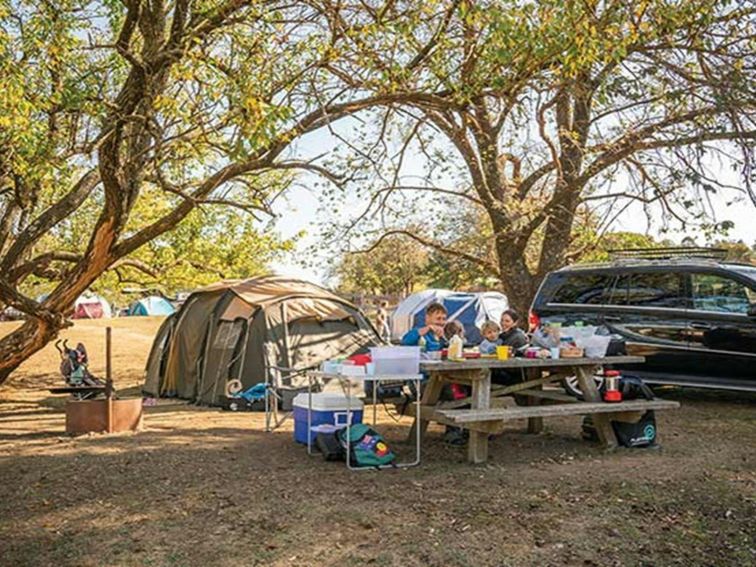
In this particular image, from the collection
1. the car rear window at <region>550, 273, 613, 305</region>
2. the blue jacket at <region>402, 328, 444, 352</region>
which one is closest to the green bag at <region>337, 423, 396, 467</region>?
the blue jacket at <region>402, 328, 444, 352</region>

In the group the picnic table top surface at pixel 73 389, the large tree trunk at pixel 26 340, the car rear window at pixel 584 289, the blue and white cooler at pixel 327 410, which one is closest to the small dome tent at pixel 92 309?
the large tree trunk at pixel 26 340

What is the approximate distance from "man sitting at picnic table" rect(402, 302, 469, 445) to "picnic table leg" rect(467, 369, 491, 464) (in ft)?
2.42

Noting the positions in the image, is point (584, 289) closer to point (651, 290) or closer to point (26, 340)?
point (651, 290)

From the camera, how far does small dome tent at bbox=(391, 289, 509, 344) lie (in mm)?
18891

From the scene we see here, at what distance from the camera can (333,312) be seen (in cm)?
1069

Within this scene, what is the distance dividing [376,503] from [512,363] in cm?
186

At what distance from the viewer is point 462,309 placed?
1902 cm

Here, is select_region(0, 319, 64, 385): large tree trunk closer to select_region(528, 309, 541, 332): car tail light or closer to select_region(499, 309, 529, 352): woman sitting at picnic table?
select_region(499, 309, 529, 352): woman sitting at picnic table

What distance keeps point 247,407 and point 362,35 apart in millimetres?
5302

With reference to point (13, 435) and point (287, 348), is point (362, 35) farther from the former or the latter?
point (13, 435)

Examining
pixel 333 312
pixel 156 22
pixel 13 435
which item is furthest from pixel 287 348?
pixel 156 22

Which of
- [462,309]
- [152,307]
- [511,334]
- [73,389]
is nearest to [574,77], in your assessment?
[511,334]

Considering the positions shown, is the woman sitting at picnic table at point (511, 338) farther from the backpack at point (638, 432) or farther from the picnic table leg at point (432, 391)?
the backpack at point (638, 432)

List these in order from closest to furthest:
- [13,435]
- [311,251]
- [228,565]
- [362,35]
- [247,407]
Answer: [228,565] < [362,35] < [13,435] < [247,407] < [311,251]
